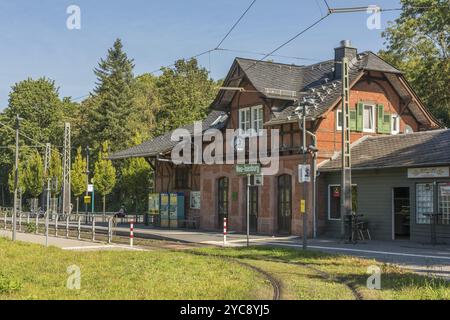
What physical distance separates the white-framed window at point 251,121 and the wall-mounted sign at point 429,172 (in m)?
9.16

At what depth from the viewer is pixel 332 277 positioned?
12852 mm

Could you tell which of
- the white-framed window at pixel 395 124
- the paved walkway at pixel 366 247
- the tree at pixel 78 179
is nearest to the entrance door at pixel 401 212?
the paved walkway at pixel 366 247

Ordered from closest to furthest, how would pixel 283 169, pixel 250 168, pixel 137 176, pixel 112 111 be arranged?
pixel 250 168 → pixel 283 169 → pixel 137 176 → pixel 112 111

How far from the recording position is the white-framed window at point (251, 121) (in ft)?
100

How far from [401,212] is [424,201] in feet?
8.04

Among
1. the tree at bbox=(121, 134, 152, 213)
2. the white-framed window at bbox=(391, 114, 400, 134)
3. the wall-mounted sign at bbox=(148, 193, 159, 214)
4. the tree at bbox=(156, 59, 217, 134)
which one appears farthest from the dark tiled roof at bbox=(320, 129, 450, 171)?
the tree at bbox=(156, 59, 217, 134)

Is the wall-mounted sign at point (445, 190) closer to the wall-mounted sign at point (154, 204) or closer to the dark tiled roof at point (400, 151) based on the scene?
the dark tiled roof at point (400, 151)

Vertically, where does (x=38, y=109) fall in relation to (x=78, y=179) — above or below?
above

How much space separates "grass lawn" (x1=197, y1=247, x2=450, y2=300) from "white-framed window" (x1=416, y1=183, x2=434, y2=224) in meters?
7.24

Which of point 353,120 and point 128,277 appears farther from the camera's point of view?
point 353,120

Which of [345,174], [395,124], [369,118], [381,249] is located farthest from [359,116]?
[381,249]

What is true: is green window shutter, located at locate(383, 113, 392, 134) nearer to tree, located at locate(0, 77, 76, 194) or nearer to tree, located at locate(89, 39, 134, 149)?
tree, located at locate(89, 39, 134, 149)

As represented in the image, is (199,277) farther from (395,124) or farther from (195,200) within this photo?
(195,200)

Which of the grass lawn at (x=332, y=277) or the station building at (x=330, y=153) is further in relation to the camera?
the station building at (x=330, y=153)
